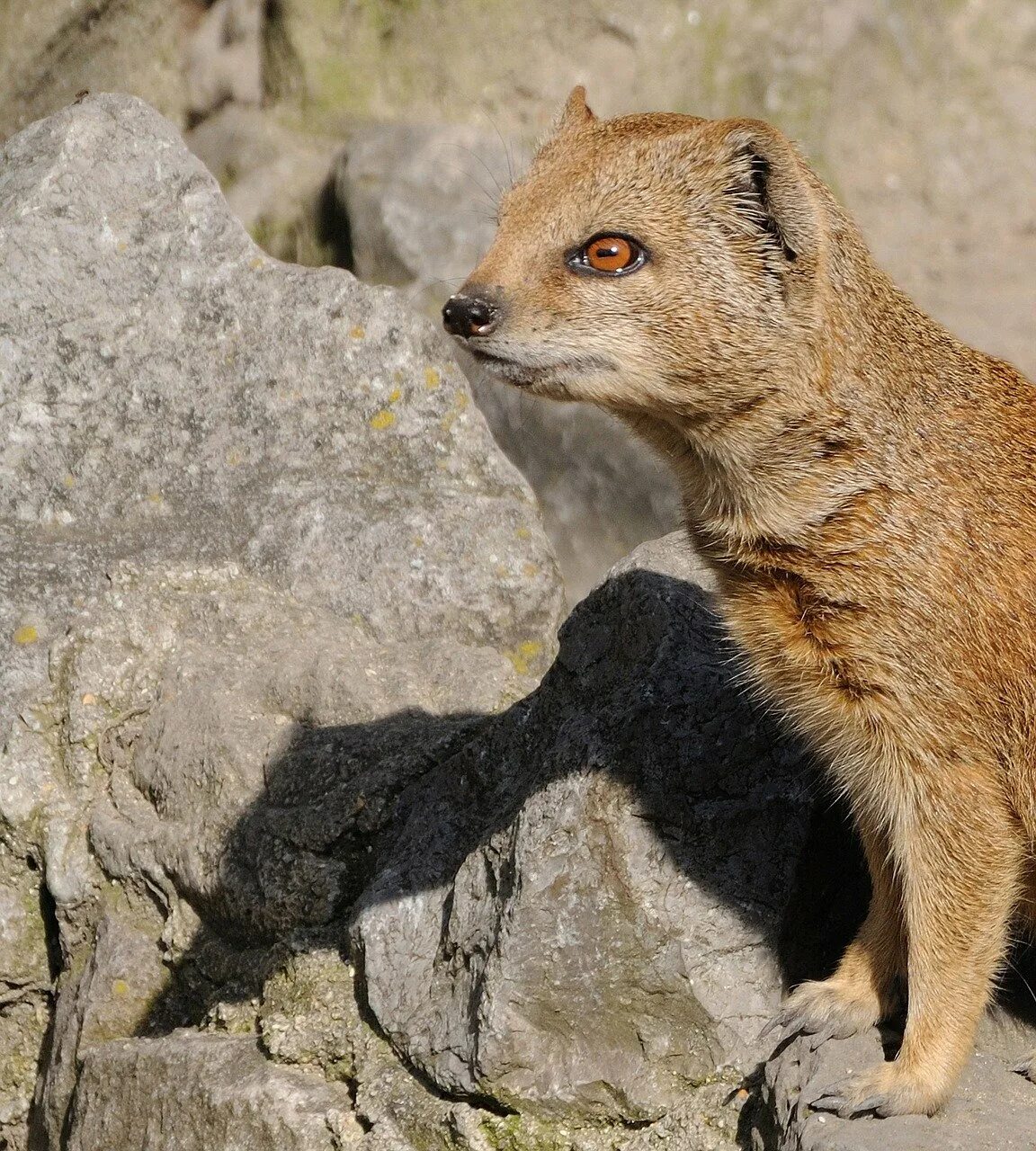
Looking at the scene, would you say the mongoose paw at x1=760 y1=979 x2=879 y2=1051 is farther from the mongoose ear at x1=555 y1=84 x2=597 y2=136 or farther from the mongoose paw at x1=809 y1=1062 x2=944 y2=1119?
the mongoose ear at x1=555 y1=84 x2=597 y2=136

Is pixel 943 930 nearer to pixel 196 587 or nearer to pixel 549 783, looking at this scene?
pixel 549 783

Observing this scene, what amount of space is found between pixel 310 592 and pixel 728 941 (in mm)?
2081

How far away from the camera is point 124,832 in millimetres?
4656

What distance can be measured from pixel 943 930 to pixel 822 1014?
0.39 m

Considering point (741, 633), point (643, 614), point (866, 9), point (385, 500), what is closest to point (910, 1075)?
point (741, 633)

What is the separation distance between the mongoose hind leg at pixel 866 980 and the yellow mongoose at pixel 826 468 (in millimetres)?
204

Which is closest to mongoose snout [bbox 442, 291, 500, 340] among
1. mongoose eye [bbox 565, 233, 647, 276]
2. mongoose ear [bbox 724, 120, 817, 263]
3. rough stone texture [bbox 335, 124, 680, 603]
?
mongoose eye [bbox 565, 233, 647, 276]

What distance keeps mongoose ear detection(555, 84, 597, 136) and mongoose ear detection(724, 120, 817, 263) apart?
1.76 ft

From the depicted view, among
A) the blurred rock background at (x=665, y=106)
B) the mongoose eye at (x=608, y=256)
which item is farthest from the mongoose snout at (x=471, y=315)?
the blurred rock background at (x=665, y=106)

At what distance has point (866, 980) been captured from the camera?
12.3 ft

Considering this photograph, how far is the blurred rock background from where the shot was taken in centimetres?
847

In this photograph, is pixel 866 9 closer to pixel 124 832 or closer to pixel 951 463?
pixel 951 463

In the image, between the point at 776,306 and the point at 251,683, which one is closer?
the point at 776,306

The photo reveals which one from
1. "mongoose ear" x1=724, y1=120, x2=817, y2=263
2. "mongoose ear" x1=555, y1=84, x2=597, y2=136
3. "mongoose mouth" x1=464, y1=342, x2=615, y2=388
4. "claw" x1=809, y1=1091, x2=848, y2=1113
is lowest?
"claw" x1=809, y1=1091, x2=848, y2=1113
